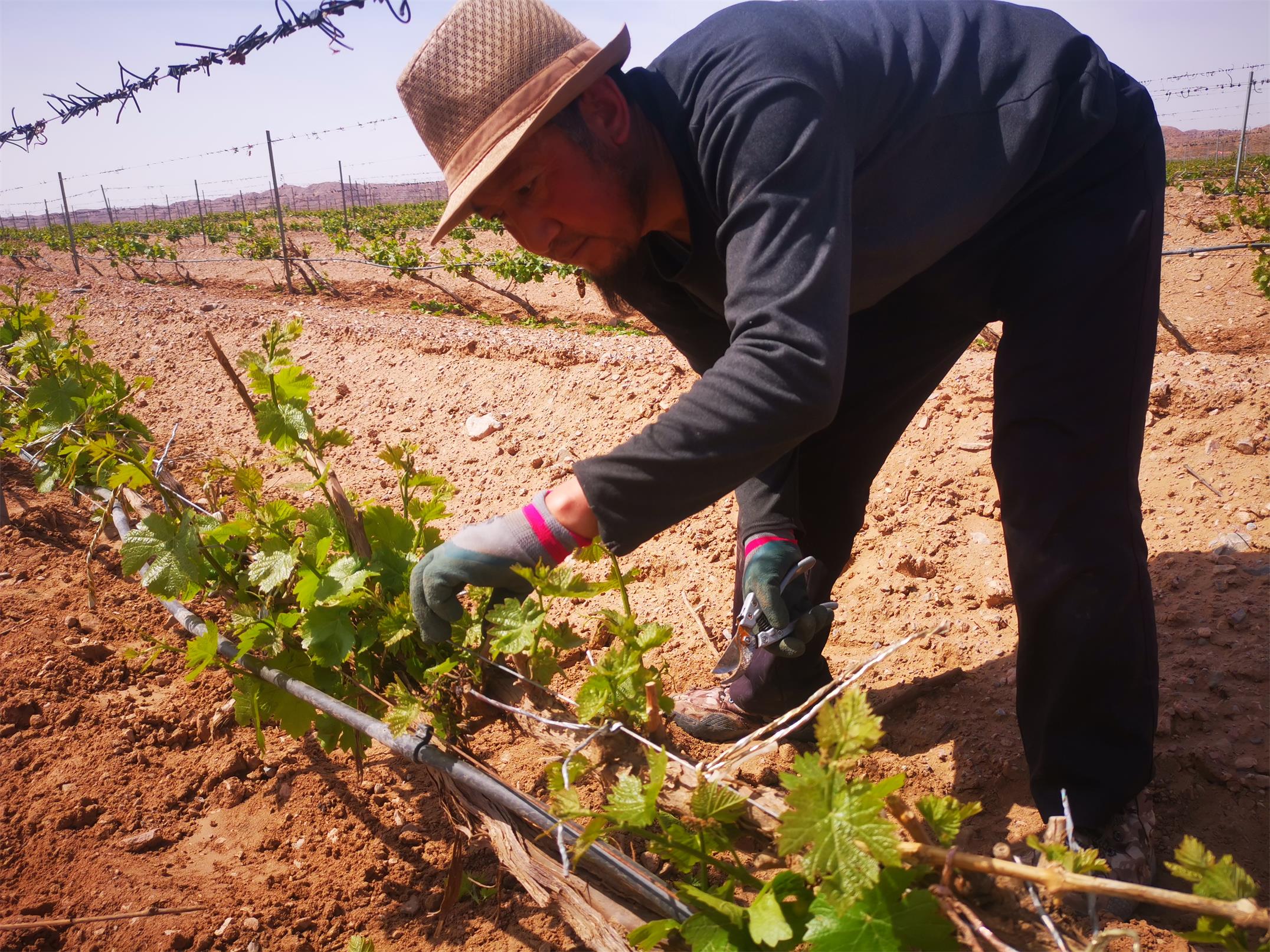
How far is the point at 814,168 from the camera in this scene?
1.30 meters

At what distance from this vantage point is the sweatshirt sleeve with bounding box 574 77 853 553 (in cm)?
128

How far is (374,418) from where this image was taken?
5227mm

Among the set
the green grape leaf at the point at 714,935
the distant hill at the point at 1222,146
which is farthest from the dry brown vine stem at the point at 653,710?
the distant hill at the point at 1222,146

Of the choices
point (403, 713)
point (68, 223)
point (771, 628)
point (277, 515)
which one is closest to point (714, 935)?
point (403, 713)

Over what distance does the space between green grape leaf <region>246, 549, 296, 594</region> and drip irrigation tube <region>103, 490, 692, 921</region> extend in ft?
0.60

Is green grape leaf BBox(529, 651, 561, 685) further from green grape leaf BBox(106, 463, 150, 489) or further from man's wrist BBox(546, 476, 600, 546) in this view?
green grape leaf BBox(106, 463, 150, 489)

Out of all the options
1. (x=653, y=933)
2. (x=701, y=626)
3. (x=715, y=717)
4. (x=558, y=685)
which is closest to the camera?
(x=653, y=933)

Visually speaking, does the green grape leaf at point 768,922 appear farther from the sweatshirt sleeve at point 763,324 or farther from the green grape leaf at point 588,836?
the sweatshirt sleeve at point 763,324

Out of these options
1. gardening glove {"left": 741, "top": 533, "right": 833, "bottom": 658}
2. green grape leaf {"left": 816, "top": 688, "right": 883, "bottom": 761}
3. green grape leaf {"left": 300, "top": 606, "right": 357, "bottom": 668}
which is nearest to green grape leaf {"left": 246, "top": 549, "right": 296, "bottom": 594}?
green grape leaf {"left": 300, "top": 606, "right": 357, "bottom": 668}

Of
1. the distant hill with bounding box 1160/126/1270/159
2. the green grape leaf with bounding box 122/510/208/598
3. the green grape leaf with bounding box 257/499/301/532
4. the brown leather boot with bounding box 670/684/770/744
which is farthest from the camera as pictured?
the distant hill with bounding box 1160/126/1270/159

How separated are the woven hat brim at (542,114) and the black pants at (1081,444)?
0.83m

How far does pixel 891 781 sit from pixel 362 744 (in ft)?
5.54

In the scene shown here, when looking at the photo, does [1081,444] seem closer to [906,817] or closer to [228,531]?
[906,817]

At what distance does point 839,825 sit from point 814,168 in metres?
0.93
